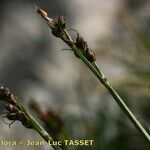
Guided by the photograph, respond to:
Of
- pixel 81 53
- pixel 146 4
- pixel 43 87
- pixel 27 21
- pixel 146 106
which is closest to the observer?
pixel 81 53

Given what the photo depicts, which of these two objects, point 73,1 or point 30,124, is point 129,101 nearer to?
point 30,124

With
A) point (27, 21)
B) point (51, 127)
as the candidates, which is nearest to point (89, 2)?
point (27, 21)

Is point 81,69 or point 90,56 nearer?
point 90,56

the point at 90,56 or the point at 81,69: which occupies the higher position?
the point at 81,69

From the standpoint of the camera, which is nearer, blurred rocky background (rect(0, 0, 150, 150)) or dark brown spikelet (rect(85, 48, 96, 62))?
dark brown spikelet (rect(85, 48, 96, 62))

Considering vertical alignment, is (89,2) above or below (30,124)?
above

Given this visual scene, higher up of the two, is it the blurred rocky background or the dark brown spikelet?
the blurred rocky background

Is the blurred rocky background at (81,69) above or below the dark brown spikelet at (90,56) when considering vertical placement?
above

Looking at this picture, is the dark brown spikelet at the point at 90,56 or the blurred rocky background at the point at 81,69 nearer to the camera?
the dark brown spikelet at the point at 90,56
